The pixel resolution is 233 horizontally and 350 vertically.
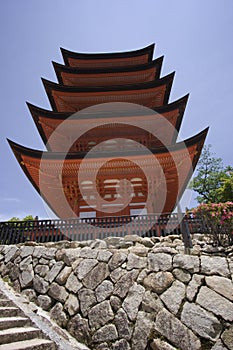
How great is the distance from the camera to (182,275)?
16.0 ft

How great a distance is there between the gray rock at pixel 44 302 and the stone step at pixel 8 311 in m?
1.16

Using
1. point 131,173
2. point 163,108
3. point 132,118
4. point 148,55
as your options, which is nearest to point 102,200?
point 131,173

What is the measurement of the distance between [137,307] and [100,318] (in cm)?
90

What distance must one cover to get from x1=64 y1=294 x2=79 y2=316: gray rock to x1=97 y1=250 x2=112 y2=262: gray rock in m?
1.09

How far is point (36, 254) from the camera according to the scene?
21.2 ft

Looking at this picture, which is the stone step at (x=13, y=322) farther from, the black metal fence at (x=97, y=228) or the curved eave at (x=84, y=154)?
the curved eave at (x=84, y=154)

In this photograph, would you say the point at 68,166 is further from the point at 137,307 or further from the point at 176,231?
the point at 137,307

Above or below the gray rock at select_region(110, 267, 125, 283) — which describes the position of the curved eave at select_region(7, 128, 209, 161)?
above

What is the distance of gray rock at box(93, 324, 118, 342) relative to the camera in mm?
4641

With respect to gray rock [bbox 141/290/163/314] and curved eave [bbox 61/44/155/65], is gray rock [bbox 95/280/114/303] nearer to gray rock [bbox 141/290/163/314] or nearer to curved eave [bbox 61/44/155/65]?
gray rock [bbox 141/290/163/314]

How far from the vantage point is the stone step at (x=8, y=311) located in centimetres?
420

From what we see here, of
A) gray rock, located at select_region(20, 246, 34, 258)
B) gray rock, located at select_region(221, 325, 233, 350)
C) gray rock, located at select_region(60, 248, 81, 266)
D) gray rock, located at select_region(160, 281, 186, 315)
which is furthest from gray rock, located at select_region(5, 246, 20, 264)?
gray rock, located at select_region(221, 325, 233, 350)

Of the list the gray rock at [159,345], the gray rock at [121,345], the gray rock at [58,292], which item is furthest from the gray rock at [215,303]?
the gray rock at [58,292]

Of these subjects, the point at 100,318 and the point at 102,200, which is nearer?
the point at 100,318
